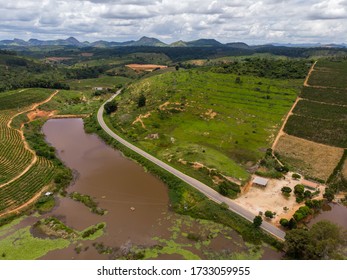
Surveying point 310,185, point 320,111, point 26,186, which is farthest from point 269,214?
point 320,111

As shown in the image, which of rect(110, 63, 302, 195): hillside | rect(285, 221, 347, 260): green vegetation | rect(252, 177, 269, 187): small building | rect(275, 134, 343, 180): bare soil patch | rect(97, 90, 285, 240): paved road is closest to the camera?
rect(285, 221, 347, 260): green vegetation

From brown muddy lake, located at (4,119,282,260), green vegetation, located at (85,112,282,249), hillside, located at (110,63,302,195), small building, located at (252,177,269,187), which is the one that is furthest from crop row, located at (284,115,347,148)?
brown muddy lake, located at (4,119,282,260)

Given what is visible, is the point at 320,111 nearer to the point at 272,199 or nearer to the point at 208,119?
the point at 208,119

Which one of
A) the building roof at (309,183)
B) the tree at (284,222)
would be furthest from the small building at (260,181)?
the tree at (284,222)

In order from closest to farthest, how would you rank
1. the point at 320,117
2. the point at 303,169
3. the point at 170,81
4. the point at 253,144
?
the point at 303,169 → the point at 253,144 → the point at 320,117 → the point at 170,81

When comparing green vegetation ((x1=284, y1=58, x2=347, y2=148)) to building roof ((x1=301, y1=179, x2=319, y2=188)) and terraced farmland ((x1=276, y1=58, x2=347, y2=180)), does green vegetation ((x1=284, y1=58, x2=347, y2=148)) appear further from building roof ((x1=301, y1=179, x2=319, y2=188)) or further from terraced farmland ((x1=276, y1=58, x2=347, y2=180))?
building roof ((x1=301, y1=179, x2=319, y2=188))

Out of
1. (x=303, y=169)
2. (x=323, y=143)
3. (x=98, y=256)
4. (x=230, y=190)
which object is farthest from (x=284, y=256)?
(x=323, y=143)

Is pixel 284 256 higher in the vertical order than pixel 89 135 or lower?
higher

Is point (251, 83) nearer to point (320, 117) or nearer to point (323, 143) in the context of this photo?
point (320, 117)
